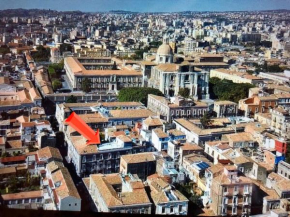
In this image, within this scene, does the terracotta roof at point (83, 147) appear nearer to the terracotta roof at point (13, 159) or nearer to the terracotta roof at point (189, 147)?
the terracotta roof at point (13, 159)

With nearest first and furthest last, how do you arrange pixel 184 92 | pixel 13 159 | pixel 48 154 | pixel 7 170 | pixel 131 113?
1. pixel 7 170
2. pixel 48 154
3. pixel 13 159
4. pixel 131 113
5. pixel 184 92

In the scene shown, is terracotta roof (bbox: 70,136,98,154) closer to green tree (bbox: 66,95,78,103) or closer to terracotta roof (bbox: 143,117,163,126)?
terracotta roof (bbox: 143,117,163,126)

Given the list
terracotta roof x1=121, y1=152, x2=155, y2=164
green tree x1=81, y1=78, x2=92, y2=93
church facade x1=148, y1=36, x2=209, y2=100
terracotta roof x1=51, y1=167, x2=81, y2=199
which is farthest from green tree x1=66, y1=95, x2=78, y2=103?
terracotta roof x1=51, y1=167, x2=81, y2=199

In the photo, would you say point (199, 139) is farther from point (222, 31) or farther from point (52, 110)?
point (222, 31)

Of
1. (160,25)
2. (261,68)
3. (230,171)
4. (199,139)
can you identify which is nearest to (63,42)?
(160,25)

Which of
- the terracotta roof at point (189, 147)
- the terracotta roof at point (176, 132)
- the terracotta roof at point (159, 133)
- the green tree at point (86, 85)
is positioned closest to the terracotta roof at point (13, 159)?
the terracotta roof at point (159, 133)

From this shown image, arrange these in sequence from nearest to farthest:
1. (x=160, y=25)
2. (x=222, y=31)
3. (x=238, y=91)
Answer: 1. (x=238, y=91)
2. (x=160, y=25)
3. (x=222, y=31)

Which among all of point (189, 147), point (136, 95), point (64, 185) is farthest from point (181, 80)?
point (64, 185)

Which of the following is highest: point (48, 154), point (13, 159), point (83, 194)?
point (48, 154)

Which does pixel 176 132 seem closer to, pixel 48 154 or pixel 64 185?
pixel 48 154

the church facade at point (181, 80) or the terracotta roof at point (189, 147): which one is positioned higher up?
the church facade at point (181, 80)

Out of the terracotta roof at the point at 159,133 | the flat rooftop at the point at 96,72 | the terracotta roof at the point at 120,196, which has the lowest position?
the terracotta roof at the point at 120,196
